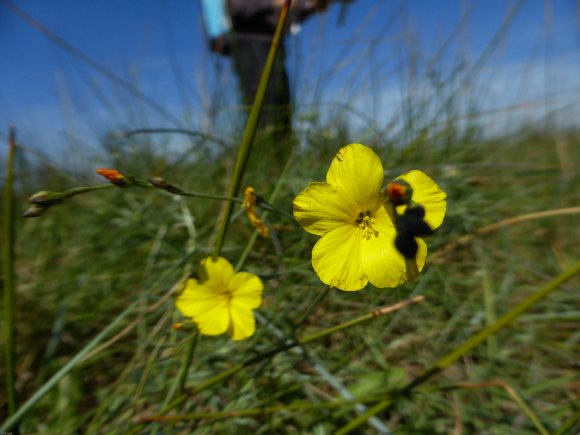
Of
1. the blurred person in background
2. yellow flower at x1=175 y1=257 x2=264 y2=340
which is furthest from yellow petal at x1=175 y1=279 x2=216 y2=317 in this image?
the blurred person in background

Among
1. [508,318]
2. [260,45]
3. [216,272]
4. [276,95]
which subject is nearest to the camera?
[508,318]

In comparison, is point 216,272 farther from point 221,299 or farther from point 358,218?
point 358,218

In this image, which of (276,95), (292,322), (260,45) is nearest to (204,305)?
(292,322)

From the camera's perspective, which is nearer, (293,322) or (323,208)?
(323,208)

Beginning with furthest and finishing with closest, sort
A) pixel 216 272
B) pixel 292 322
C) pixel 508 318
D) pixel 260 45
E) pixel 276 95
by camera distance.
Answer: pixel 260 45, pixel 276 95, pixel 292 322, pixel 216 272, pixel 508 318

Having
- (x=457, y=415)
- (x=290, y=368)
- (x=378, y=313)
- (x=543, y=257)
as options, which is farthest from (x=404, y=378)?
(x=543, y=257)

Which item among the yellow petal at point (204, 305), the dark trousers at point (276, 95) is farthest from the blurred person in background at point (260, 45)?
the yellow petal at point (204, 305)
